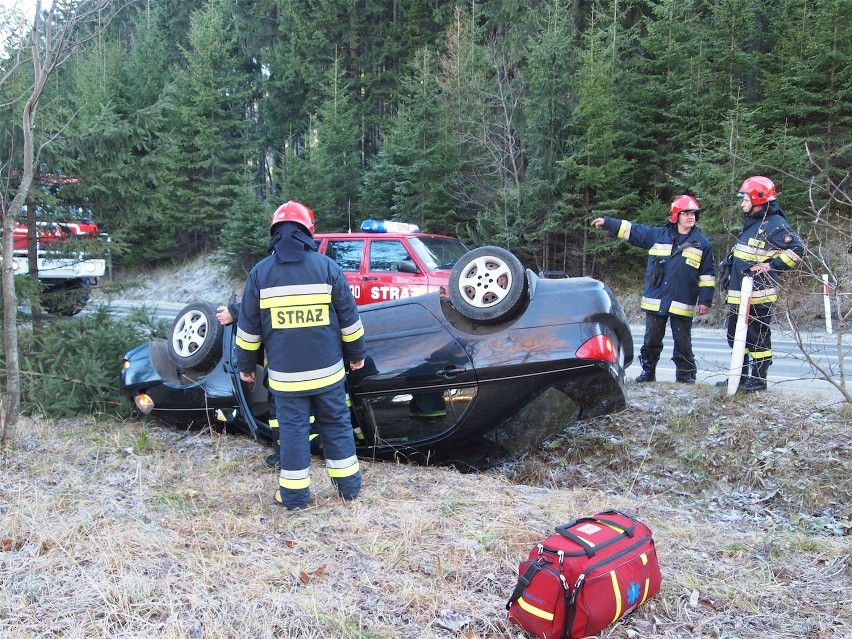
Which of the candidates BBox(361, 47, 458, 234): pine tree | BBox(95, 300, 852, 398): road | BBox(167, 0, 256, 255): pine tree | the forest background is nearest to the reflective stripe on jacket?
BBox(95, 300, 852, 398): road

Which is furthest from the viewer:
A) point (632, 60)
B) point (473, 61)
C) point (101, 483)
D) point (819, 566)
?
point (473, 61)

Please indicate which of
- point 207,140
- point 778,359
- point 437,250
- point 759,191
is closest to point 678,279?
point 759,191

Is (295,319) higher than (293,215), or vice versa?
(293,215)

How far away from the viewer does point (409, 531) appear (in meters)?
3.34

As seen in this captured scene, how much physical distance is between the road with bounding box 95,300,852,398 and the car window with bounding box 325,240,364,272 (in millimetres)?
2280

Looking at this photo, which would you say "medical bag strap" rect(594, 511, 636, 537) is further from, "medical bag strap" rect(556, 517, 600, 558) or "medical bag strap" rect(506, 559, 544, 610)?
"medical bag strap" rect(506, 559, 544, 610)

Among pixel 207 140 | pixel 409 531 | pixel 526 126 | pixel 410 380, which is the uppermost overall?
pixel 207 140

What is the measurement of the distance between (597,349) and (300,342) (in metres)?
1.86

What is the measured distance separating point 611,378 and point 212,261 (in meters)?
19.1

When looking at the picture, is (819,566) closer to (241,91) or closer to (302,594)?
(302,594)

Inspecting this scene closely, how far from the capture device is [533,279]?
14.5 feet

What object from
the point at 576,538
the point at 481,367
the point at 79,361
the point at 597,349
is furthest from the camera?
the point at 79,361

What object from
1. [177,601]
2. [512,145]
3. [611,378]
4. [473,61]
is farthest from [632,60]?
[177,601]

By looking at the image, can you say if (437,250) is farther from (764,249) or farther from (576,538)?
(576,538)
